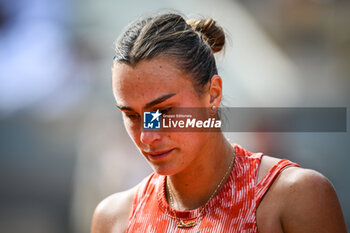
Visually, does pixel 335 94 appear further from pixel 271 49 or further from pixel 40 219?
pixel 40 219

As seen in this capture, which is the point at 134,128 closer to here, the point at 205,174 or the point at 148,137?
the point at 148,137

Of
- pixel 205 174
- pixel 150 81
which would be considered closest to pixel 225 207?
pixel 205 174

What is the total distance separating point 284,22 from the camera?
3801 millimetres

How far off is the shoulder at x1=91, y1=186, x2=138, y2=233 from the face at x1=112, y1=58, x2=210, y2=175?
0.35m

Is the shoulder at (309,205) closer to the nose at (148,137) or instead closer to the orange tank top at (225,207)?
the orange tank top at (225,207)

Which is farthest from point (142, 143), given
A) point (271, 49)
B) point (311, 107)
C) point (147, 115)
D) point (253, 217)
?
point (271, 49)

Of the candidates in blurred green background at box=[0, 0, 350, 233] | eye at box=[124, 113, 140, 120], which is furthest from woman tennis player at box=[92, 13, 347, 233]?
blurred green background at box=[0, 0, 350, 233]

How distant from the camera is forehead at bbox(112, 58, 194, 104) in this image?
1.36 m

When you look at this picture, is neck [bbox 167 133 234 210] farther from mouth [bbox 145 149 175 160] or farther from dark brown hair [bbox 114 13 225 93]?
dark brown hair [bbox 114 13 225 93]

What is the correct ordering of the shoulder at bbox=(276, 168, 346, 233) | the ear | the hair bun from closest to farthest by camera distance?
the shoulder at bbox=(276, 168, 346, 233), the ear, the hair bun

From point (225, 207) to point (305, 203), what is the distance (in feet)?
0.92

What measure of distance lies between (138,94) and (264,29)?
274cm

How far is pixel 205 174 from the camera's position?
154 centimetres

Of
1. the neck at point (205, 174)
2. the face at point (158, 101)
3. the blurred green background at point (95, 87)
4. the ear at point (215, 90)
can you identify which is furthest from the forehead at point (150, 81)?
the blurred green background at point (95, 87)
